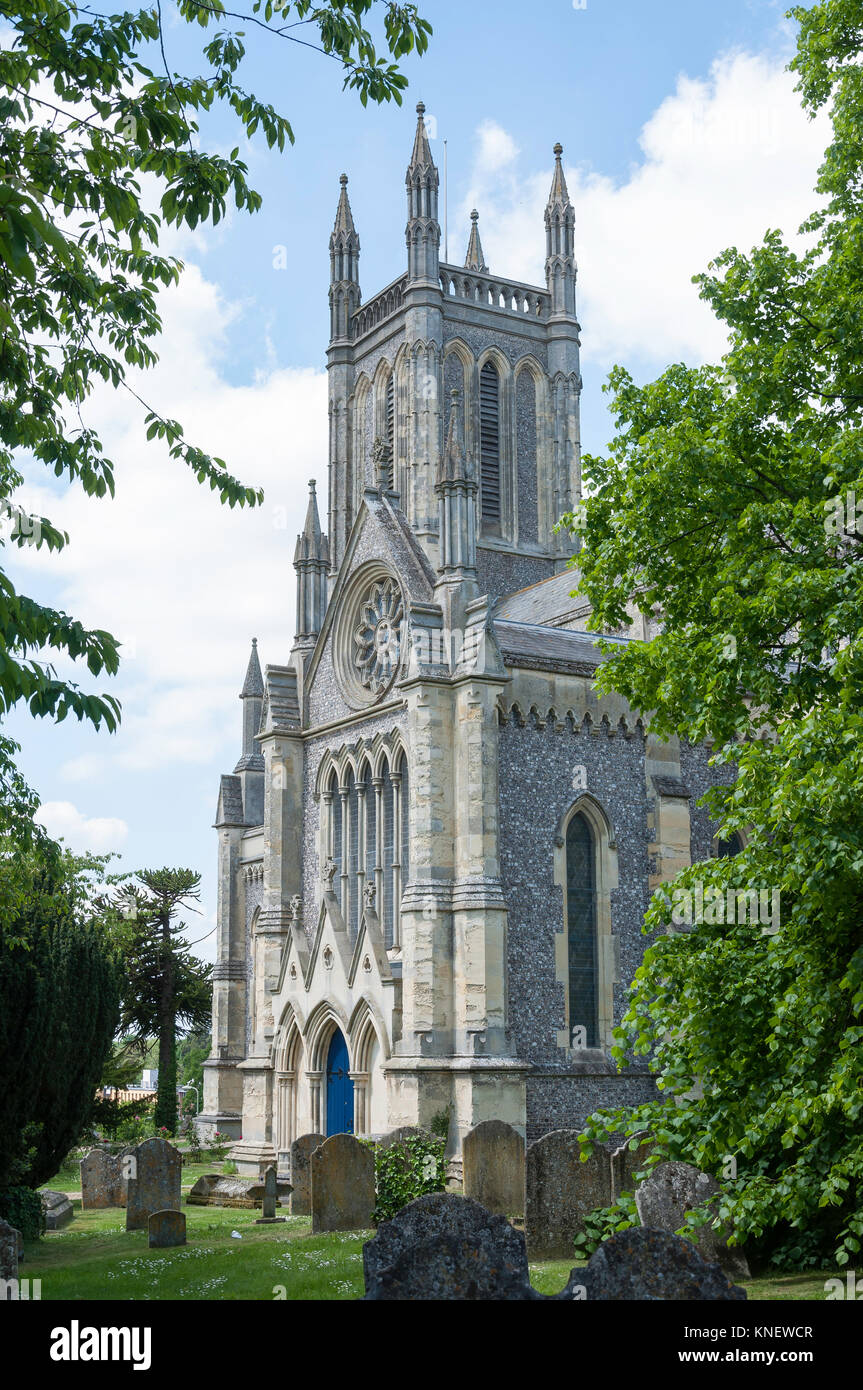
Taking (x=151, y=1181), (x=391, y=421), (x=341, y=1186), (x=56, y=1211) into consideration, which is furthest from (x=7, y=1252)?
(x=391, y=421)

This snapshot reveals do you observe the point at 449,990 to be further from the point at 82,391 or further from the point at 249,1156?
the point at 82,391

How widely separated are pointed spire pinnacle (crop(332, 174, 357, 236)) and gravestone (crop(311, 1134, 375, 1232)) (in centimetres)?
3687

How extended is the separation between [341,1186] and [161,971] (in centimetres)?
2369

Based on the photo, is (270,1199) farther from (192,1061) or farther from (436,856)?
(192,1061)

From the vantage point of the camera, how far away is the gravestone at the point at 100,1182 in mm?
22547

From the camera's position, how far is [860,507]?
11242 mm

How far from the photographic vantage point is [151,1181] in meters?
18.6

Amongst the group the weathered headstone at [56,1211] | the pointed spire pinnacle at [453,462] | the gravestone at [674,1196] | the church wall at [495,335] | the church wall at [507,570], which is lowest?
the weathered headstone at [56,1211]

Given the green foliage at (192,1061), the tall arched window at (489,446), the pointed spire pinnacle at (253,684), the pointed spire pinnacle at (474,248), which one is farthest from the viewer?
the green foliage at (192,1061)

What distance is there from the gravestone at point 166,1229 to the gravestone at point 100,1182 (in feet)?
21.7

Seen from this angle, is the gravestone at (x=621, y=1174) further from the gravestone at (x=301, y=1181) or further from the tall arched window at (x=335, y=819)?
the tall arched window at (x=335, y=819)

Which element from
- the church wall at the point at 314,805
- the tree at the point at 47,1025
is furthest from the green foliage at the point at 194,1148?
the tree at the point at 47,1025

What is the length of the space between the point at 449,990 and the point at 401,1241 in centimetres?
1358

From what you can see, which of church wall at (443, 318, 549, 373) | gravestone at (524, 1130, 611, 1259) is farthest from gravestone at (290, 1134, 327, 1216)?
church wall at (443, 318, 549, 373)
